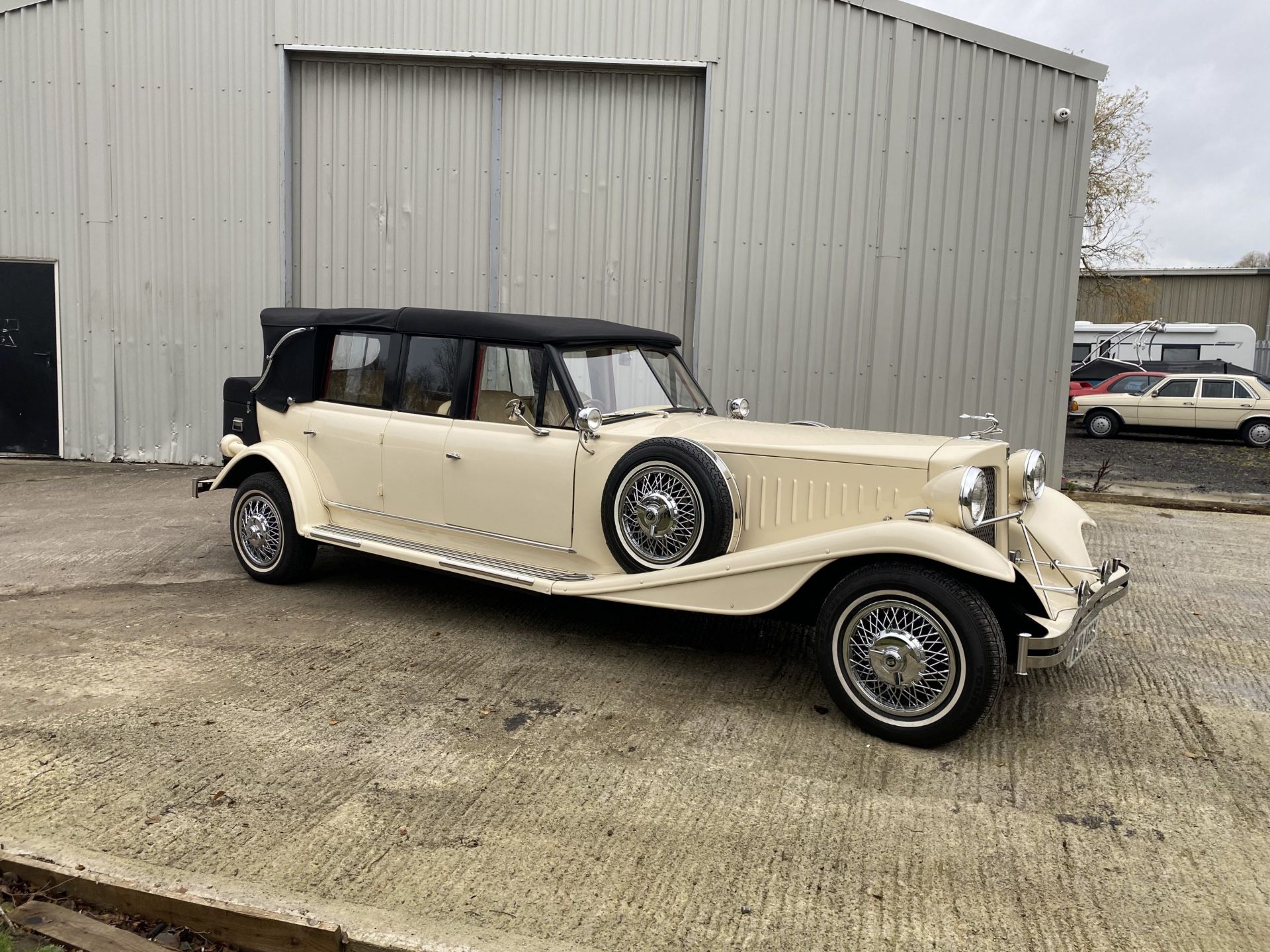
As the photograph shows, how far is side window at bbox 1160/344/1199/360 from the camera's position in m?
24.9

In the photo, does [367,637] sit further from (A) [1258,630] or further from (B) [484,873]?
(A) [1258,630]

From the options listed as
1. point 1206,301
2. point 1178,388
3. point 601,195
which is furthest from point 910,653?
point 1206,301

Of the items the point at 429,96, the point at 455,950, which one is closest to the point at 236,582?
the point at 455,950

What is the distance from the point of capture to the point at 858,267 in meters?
9.87

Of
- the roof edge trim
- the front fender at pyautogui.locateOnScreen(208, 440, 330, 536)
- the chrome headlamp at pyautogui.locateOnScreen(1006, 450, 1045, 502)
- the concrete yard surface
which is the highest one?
the roof edge trim

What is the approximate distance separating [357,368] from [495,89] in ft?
18.0

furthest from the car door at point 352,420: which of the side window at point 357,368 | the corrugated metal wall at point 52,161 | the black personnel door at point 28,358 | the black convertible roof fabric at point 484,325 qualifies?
the black personnel door at point 28,358

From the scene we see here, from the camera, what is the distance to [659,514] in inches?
185

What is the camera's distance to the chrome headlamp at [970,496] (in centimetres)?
417

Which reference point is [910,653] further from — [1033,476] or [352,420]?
[352,420]

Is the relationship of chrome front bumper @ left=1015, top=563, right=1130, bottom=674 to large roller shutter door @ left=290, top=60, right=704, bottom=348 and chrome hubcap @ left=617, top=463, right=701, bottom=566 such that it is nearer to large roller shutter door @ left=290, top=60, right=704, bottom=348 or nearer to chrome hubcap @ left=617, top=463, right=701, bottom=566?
chrome hubcap @ left=617, top=463, right=701, bottom=566

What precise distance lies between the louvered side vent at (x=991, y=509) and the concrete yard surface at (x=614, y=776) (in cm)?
76

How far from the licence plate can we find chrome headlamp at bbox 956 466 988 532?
635 millimetres

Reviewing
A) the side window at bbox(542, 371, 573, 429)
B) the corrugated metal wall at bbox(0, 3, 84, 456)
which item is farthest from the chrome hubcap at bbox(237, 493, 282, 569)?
the corrugated metal wall at bbox(0, 3, 84, 456)
